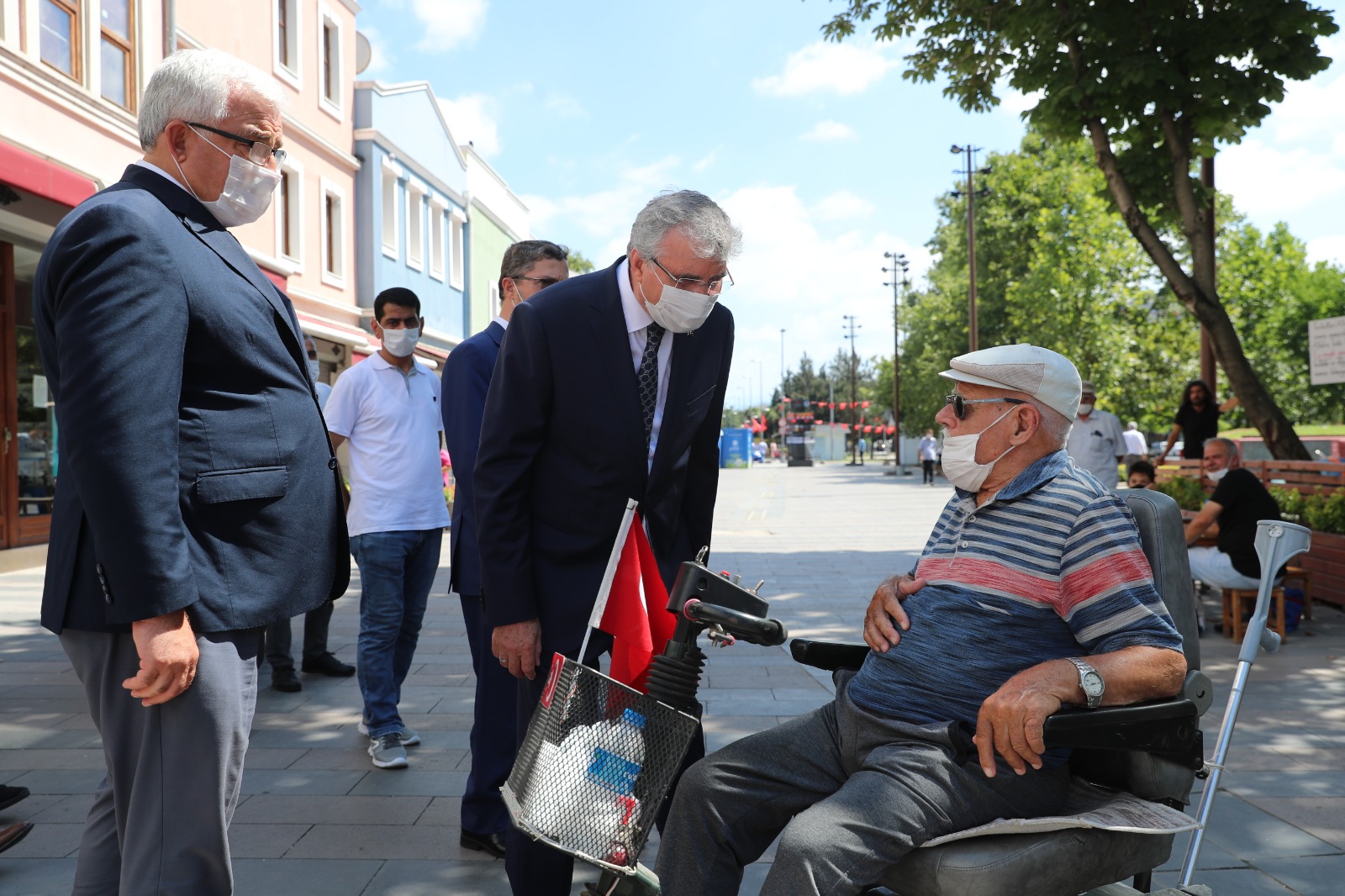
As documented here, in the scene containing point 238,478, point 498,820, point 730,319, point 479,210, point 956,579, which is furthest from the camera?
point 479,210

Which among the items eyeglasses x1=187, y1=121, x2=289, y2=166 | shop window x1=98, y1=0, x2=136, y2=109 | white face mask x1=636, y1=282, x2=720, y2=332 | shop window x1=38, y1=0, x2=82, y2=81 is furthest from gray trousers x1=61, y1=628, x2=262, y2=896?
shop window x1=98, y1=0, x2=136, y2=109

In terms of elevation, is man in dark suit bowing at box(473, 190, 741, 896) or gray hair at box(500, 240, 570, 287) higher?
gray hair at box(500, 240, 570, 287)

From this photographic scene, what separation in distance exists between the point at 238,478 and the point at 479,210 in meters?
30.8

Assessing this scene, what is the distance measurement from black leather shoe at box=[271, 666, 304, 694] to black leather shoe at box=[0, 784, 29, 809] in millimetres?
2366

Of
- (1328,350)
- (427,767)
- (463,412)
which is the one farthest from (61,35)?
(1328,350)

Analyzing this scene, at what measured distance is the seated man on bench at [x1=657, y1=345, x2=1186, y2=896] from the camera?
2338 mm

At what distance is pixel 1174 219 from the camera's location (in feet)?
36.3

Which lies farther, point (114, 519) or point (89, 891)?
point (89, 891)

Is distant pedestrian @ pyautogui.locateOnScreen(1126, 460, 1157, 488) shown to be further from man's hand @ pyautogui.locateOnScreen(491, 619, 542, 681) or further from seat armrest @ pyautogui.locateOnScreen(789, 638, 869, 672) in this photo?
man's hand @ pyautogui.locateOnScreen(491, 619, 542, 681)

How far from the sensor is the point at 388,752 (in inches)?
186

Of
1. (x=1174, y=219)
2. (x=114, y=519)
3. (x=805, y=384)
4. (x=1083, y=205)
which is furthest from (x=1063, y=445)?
(x=805, y=384)

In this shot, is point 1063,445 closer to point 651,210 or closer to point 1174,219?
point 651,210

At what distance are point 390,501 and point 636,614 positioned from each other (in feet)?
8.74

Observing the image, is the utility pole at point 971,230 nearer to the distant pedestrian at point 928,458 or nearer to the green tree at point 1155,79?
the distant pedestrian at point 928,458
